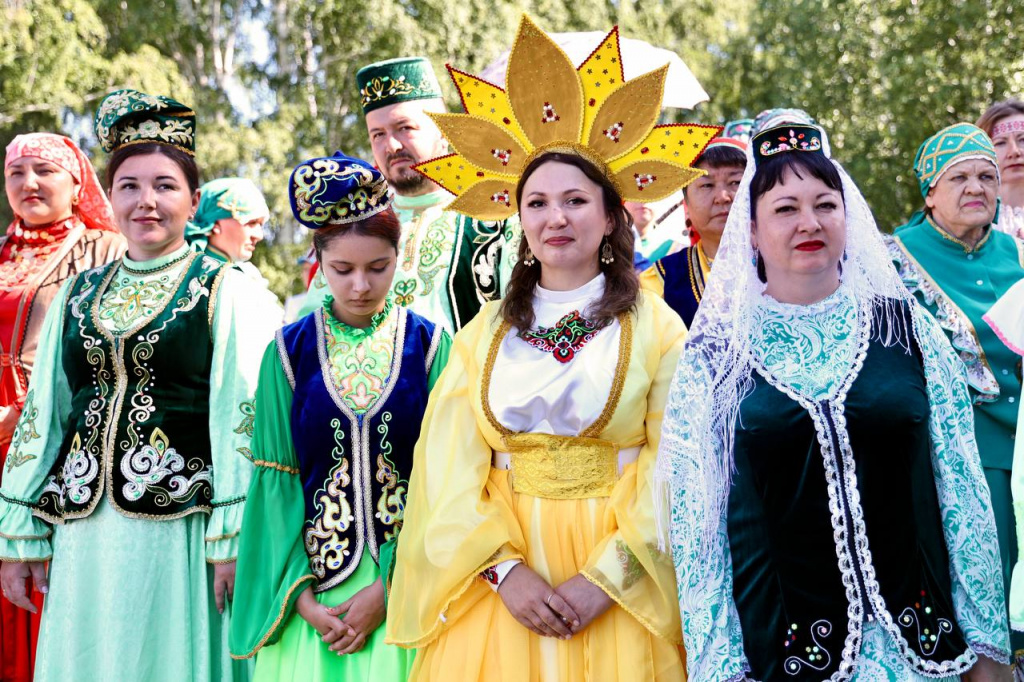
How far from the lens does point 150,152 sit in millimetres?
3771

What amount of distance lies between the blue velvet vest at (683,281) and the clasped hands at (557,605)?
5.15ft

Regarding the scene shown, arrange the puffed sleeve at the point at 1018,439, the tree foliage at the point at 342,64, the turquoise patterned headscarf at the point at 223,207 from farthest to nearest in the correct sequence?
the tree foliage at the point at 342,64
the turquoise patterned headscarf at the point at 223,207
the puffed sleeve at the point at 1018,439

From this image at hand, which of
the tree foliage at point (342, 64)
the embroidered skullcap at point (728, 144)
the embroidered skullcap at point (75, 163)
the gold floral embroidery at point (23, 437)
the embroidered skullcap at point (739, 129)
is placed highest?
the tree foliage at point (342, 64)

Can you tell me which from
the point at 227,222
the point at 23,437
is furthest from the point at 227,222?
the point at 23,437

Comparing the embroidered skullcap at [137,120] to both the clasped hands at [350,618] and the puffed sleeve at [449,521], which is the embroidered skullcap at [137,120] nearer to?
the puffed sleeve at [449,521]

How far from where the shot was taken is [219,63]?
17.2 metres

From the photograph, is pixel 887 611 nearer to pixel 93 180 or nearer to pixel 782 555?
pixel 782 555

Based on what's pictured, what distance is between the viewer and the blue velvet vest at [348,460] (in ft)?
10.7

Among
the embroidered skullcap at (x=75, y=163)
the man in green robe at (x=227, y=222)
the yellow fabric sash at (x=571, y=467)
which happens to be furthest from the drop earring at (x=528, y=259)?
the man in green robe at (x=227, y=222)

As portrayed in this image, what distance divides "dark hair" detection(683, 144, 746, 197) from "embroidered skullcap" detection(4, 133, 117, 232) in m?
2.59

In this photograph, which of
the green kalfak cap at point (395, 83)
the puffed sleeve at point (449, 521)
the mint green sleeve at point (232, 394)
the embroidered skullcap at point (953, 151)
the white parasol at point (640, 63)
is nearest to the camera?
the puffed sleeve at point (449, 521)

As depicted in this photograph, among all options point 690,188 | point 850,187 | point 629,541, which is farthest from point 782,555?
point 690,188

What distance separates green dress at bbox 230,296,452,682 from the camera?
3.21 meters

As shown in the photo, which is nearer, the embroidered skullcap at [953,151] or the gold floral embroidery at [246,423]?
the gold floral embroidery at [246,423]
